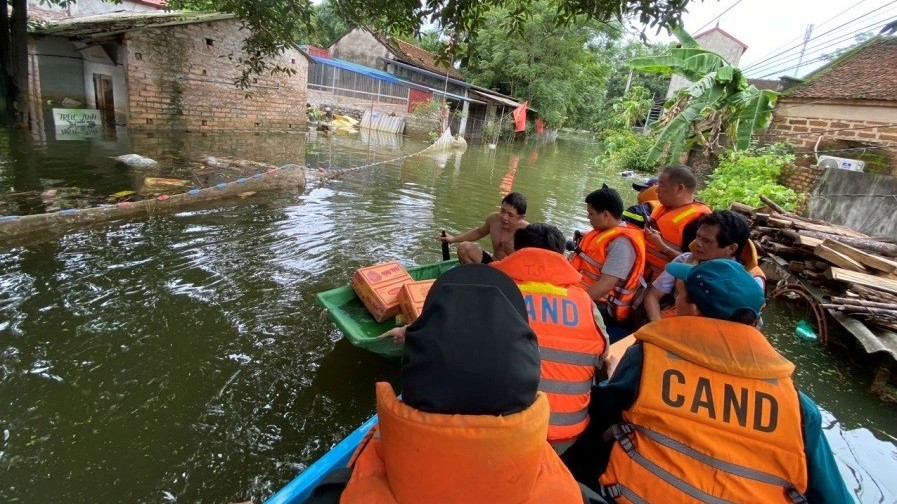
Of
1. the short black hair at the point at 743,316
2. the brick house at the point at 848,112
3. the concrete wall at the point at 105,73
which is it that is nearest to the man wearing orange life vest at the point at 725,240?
the short black hair at the point at 743,316

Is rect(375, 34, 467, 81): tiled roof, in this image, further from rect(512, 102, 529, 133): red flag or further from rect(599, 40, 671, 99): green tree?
rect(599, 40, 671, 99): green tree

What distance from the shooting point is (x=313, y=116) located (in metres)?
24.1

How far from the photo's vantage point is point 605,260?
11.5 feet

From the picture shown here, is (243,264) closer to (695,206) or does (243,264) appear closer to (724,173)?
(695,206)

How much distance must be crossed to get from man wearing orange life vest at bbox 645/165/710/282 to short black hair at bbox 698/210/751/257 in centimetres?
74

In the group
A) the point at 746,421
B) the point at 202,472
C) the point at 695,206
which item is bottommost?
the point at 202,472

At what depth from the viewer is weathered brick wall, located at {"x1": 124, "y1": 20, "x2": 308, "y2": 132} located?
14.5 m

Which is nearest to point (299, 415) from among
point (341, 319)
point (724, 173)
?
point (341, 319)

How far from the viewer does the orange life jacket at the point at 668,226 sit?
3.86m

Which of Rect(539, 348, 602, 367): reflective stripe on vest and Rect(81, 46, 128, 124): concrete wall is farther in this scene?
Rect(81, 46, 128, 124): concrete wall

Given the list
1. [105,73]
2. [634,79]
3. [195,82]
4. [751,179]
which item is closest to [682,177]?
[751,179]

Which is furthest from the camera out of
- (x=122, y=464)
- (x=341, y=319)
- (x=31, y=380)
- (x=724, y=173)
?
(x=724, y=173)

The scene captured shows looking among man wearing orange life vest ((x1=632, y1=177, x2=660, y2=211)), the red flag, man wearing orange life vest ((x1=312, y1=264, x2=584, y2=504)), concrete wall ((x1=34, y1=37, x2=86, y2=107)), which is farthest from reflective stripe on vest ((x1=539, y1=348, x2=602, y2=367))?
the red flag

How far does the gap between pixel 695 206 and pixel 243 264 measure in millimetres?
5262
